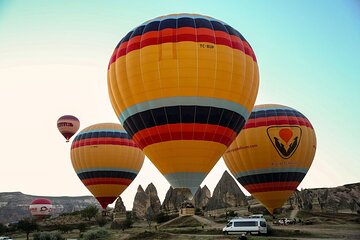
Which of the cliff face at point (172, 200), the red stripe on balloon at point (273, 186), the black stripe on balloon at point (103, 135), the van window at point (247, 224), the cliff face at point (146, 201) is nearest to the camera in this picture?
the van window at point (247, 224)

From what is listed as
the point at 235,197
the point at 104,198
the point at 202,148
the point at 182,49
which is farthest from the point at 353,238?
the point at 235,197

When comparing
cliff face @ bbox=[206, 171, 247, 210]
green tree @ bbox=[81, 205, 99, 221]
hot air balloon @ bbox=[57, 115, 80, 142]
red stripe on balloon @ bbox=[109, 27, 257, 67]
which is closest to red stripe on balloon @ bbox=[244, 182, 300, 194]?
red stripe on balloon @ bbox=[109, 27, 257, 67]

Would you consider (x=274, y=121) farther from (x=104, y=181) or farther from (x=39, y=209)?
(x=39, y=209)

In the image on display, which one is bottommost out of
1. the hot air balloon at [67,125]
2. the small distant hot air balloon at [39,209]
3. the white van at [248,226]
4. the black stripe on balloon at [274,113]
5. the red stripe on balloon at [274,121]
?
the white van at [248,226]

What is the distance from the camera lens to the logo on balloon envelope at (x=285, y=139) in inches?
1336

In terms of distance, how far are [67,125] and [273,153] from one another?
37.5m

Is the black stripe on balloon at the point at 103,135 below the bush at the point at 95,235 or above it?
above

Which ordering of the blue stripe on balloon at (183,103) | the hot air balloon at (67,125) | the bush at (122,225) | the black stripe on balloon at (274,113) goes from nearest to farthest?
the blue stripe on balloon at (183,103), the black stripe on balloon at (274,113), the bush at (122,225), the hot air balloon at (67,125)

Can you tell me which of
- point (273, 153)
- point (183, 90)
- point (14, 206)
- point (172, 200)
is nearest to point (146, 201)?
point (172, 200)

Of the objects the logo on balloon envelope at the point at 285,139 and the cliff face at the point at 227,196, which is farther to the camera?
the cliff face at the point at 227,196

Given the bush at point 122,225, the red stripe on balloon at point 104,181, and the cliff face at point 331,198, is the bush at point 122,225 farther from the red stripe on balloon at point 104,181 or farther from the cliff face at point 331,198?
the cliff face at point 331,198

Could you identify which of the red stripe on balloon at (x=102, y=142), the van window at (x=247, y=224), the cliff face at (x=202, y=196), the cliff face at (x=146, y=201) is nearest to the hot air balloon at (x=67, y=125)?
the red stripe on balloon at (x=102, y=142)

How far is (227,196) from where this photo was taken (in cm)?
8012

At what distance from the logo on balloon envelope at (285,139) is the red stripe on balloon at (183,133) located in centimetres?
1202
